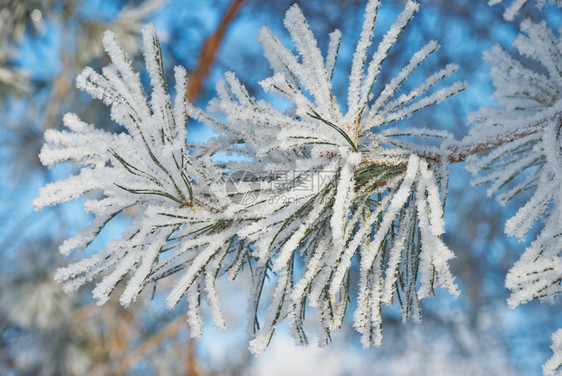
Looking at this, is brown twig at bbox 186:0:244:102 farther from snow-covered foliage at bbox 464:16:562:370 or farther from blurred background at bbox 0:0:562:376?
snow-covered foliage at bbox 464:16:562:370

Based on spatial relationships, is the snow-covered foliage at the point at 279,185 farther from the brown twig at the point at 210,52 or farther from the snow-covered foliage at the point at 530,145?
the brown twig at the point at 210,52

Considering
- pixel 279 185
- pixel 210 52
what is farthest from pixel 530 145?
pixel 210 52

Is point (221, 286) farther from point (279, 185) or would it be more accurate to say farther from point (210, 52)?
point (279, 185)

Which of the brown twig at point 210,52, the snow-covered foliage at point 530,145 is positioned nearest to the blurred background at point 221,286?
the brown twig at point 210,52

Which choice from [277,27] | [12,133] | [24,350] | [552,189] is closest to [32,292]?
[24,350]

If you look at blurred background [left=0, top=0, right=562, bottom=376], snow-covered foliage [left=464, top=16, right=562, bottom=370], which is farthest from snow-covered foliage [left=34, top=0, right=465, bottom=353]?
blurred background [left=0, top=0, right=562, bottom=376]

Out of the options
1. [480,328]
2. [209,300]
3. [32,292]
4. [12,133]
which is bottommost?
[209,300]

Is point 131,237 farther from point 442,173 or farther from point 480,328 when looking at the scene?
point 480,328
